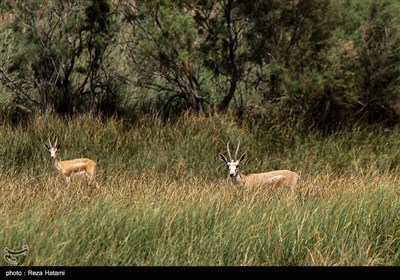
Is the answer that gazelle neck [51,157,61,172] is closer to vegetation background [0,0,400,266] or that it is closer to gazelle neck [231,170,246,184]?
vegetation background [0,0,400,266]

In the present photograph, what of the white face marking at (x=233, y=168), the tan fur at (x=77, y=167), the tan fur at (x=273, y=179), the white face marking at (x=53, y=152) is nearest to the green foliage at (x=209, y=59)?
the white face marking at (x=53, y=152)

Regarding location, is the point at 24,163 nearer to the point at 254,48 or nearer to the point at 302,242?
the point at 254,48

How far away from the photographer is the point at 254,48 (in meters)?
17.2

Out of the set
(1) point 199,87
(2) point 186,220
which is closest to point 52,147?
(1) point 199,87

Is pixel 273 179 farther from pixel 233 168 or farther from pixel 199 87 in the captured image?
pixel 199 87

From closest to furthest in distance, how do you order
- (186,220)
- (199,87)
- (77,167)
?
(186,220), (77,167), (199,87)

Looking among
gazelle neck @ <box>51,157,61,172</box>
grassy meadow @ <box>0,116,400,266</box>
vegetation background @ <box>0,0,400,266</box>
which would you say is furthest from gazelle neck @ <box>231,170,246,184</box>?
gazelle neck @ <box>51,157,61,172</box>

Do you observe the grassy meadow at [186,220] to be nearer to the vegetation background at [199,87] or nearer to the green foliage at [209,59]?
the vegetation background at [199,87]

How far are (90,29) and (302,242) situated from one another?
30.8 ft

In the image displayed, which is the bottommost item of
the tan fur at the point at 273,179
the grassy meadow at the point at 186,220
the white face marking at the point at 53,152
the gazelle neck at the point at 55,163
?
the gazelle neck at the point at 55,163

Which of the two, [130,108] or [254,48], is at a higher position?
[254,48]
